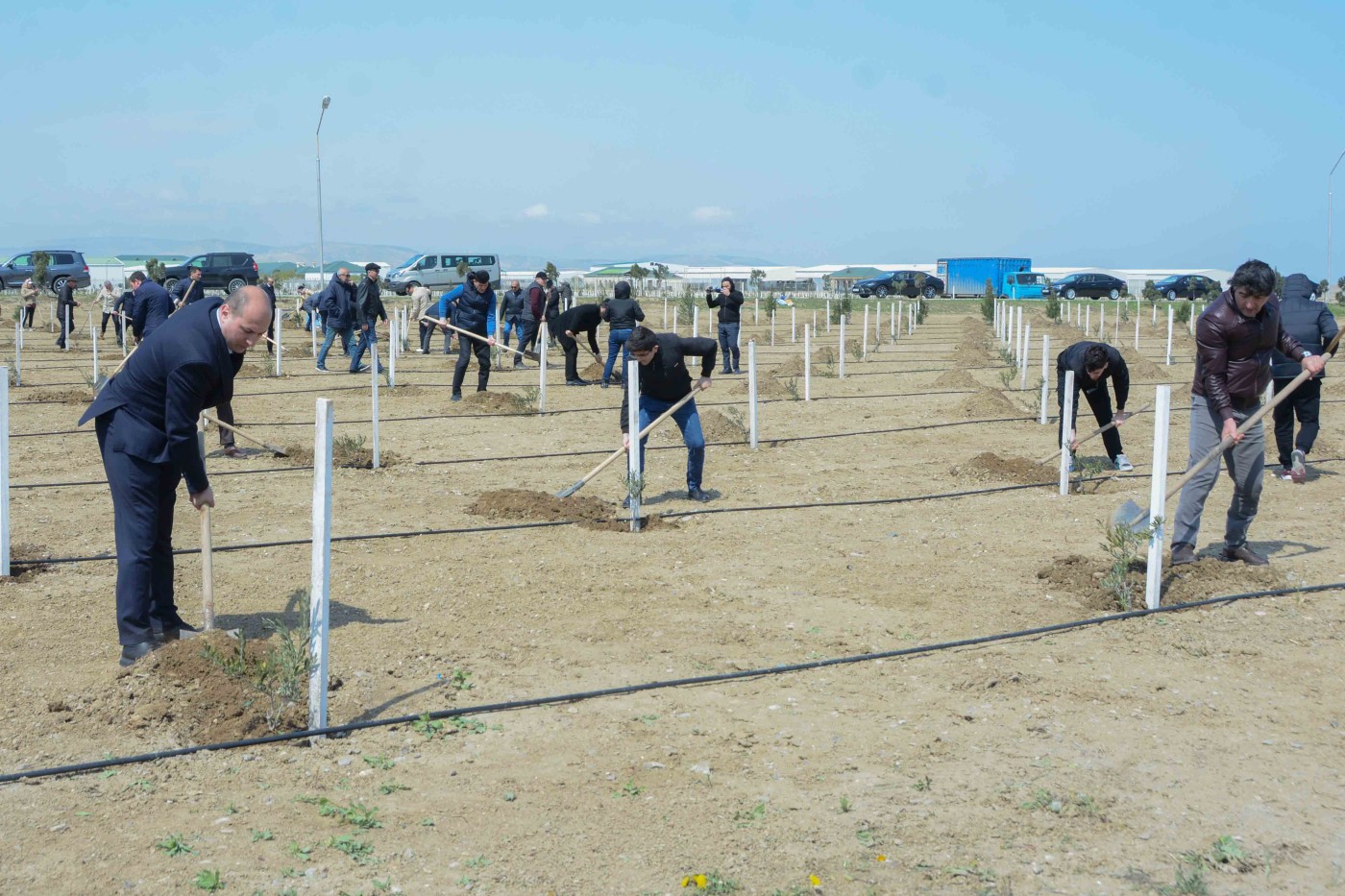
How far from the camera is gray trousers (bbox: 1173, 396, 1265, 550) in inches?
254

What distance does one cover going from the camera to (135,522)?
5062mm

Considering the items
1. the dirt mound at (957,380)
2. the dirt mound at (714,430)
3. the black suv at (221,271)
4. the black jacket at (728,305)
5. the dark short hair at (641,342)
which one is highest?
the black suv at (221,271)

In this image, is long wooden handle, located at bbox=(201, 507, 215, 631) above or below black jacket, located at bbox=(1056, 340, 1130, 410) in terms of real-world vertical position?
below

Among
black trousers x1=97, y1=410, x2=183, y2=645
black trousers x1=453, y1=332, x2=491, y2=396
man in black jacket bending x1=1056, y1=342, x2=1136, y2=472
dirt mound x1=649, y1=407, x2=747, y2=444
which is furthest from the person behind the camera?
black trousers x1=453, y1=332, x2=491, y2=396

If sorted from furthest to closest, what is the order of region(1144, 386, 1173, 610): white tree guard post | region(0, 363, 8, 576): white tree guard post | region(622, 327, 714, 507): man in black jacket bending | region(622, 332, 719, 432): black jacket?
region(622, 332, 719, 432): black jacket, region(622, 327, 714, 507): man in black jacket bending, region(0, 363, 8, 576): white tree guard post, region(1144, 386, 1173, 610): white tree guard post

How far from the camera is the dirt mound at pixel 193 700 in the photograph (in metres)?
4.64

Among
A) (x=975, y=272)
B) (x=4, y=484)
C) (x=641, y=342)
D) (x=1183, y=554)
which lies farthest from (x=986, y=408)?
(x=975, y=272)

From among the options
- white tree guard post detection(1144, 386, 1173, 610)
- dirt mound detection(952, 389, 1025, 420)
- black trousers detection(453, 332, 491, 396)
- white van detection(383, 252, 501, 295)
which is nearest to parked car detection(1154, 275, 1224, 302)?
white van detection(383, 252, 501, 295)

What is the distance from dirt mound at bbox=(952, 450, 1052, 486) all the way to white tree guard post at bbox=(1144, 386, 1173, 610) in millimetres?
3618

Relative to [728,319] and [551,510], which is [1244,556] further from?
Result: [728,319]

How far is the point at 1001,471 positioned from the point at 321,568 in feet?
22.3

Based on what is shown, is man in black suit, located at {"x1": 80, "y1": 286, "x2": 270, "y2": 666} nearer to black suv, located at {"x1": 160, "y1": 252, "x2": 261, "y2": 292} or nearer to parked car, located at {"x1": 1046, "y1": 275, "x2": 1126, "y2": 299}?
black suv, located at {"x1": 160, "y1": 252, "x2": 261, "y2": 292}

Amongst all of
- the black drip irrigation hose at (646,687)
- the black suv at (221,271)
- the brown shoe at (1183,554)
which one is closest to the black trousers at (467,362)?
the brown shoe at (1183,554)

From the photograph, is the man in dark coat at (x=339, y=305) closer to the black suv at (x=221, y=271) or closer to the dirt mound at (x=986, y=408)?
the dirt mound at (x=986, y=408)
